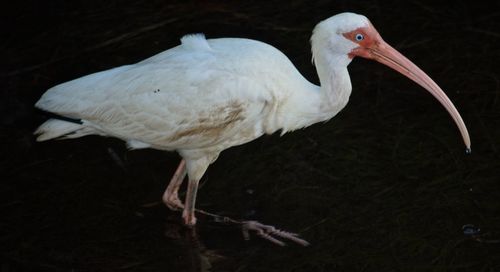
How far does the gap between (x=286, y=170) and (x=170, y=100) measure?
1.51 metres

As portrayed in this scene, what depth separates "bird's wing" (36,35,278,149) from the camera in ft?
18.6

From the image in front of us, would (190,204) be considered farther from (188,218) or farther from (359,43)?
(359,43)

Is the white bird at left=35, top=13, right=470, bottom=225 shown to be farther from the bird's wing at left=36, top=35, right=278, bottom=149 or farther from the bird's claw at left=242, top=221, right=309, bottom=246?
the bird's claw at left=242, top=221, right=309, bottom=246

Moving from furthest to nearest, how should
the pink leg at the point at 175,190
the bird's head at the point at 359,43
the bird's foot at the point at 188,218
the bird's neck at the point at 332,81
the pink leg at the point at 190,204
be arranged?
the pink leg at the point at 175,190, the bird's foot at the point at 188,218, the pink leg at the point at 190,204, the bird's neck at the point at 332,81, the bird's head at the point at 359,43

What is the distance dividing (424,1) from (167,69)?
3863 mm

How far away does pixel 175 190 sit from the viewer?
656cm

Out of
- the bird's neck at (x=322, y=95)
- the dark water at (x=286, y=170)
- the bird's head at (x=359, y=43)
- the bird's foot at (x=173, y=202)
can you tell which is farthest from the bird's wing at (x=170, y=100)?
the dark water at (x=286, y=170)

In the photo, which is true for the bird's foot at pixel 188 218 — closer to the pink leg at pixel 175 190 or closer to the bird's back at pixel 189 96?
the pink leg at pixel 175 190

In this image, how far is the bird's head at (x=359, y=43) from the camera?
18.4ft

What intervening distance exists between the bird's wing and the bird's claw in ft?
2.55

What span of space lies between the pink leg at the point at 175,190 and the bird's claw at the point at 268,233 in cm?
55

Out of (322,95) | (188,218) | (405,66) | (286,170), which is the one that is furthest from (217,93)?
(286,170)

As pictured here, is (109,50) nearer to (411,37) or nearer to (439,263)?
(411,37)

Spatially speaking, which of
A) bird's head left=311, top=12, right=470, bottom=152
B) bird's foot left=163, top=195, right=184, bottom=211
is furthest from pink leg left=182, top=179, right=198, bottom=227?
bird's head left=311, top=12, right=470, bottom=152
